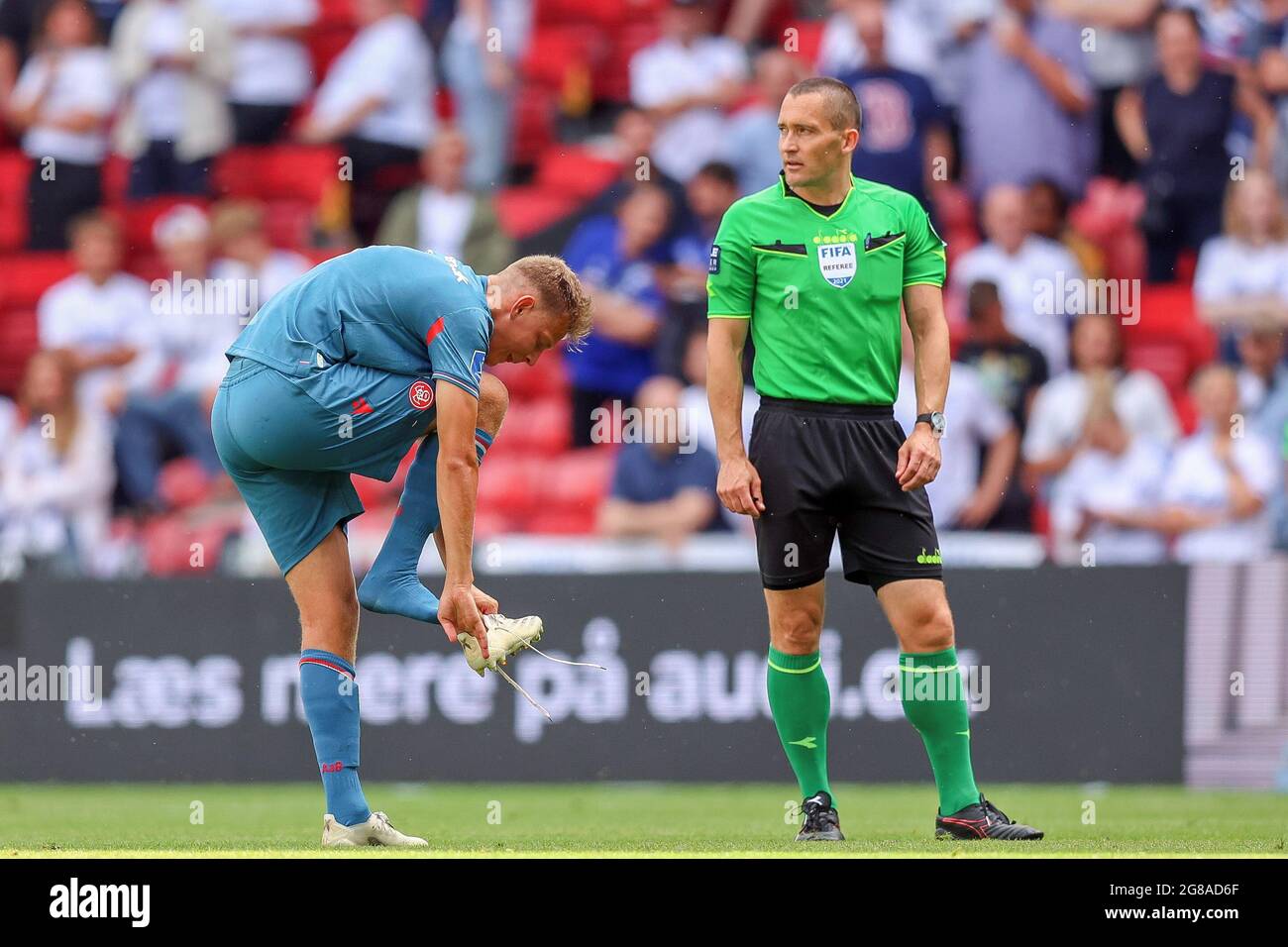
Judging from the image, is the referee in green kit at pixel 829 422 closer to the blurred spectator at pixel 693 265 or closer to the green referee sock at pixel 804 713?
the green referee sock at pixel 804 713

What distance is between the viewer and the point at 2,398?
1295cm

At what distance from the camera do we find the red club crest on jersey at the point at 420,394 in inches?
239

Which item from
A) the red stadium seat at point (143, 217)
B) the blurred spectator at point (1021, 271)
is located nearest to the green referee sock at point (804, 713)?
the blurred spectator at point (1021, 271)

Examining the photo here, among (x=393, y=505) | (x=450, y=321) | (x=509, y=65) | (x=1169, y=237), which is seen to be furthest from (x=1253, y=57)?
(x=450, y=321)

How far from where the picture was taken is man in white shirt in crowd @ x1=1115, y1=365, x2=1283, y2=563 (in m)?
11.1

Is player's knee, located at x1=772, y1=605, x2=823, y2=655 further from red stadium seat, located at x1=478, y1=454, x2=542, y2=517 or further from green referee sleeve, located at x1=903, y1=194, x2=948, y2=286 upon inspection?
red stadium seat, located at x1=478, y1=454, x2=542, y2=517

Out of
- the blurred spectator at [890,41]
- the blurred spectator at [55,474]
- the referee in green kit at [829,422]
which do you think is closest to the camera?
the referee in green kit at [829,422]

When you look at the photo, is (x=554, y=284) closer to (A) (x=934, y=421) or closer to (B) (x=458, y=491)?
(B) (x=458, y=491)

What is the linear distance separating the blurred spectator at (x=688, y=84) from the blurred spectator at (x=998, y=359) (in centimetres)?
225

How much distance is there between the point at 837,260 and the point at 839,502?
0.82 m

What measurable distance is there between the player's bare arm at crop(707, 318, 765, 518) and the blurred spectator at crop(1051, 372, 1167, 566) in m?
4.94

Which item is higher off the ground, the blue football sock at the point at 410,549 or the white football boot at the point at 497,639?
the blue football sock at the point at 410,549

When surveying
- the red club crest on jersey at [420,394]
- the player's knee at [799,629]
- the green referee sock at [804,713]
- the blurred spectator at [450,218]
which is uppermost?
the blurred spectator at [450,218]

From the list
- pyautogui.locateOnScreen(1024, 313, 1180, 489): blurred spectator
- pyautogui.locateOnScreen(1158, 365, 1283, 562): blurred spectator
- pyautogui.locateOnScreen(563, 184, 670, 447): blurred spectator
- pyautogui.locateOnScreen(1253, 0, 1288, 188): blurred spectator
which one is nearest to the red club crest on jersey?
pyautogui.locateOnScreen(563, 184, 670, 447): blurred spectator
